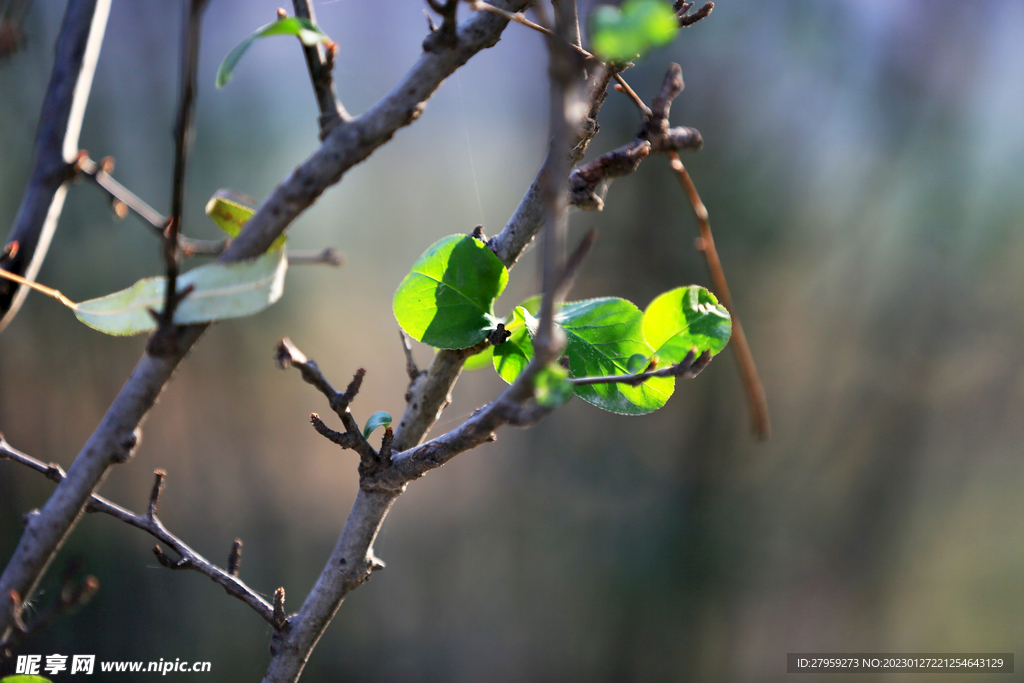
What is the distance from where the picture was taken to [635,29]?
0.38 feet

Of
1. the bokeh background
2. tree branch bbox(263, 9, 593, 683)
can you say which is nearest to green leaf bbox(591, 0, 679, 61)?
tree branch bbox(263, 9, 593, 683)

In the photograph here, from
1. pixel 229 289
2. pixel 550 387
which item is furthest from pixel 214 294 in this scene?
pixel 550 387

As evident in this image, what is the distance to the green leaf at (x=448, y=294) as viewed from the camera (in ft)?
0.77

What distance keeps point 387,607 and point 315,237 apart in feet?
2.59

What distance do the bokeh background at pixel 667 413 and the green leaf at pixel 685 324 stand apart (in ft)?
2.75

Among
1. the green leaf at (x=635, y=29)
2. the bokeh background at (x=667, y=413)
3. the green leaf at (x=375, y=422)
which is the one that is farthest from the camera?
the bokeh background at (x=667, y=413)

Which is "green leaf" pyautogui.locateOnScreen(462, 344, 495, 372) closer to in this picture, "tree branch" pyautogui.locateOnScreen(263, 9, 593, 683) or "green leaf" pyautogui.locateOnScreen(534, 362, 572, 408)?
"tree branch" pyautogui.locateOnScreen(263, 9, 593, 683)

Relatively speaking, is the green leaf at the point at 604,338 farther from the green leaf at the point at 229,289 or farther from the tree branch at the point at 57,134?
the tree branch at the point at 57,134

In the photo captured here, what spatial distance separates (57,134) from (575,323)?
28 cm

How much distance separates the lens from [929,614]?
1090mm

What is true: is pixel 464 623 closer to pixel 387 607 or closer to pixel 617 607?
pixel 387 607

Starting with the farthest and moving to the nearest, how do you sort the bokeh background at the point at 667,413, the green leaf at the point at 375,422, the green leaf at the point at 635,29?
1. the bokeh background at the point at 667,413
2. the green leaf at the point at 375,422
3. the green leaf at the point at 635,29

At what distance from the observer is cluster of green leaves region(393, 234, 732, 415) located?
230 mm

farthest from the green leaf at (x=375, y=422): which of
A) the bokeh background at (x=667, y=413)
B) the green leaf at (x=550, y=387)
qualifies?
the bokeh background at (x=667, y=413)
